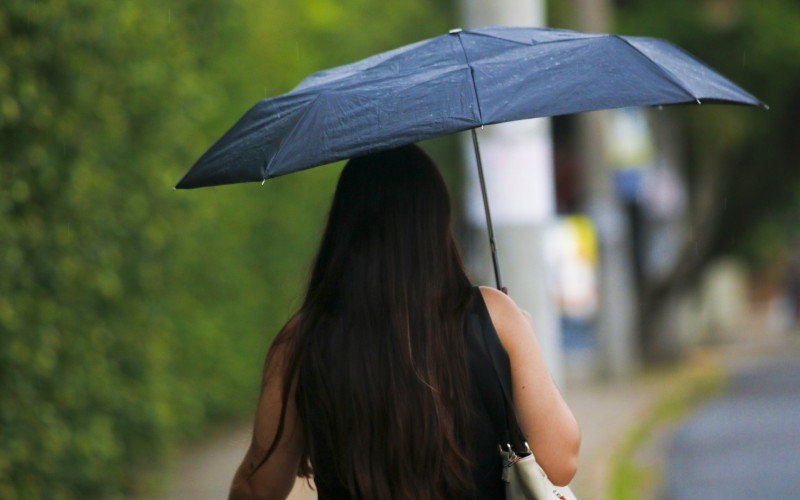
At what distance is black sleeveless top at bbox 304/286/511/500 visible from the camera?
117 inches

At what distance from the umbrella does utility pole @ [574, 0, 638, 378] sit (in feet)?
53.9

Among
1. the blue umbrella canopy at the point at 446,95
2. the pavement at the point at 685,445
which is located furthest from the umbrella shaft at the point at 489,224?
the pavement at the point at 685,445

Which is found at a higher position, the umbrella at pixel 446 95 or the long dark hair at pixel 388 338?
the umbrella at pixel 446 95

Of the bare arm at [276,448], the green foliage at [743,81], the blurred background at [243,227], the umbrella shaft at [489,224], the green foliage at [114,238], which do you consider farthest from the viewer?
the green foliage at [743,81]

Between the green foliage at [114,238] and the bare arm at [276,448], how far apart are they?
14.4 inches

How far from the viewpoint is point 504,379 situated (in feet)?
9.75

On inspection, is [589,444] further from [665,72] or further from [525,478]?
[525,478]

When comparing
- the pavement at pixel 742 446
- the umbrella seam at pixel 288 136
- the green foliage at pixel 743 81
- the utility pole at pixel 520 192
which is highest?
the umbrella seam at pixel 288 136

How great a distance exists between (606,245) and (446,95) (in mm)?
17543

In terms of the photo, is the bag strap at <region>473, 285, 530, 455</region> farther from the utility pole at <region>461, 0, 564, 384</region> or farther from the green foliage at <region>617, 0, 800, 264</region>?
the green foliage at <region>617, 0, 800, 264</region>

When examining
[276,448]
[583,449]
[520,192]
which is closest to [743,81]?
[583,449]

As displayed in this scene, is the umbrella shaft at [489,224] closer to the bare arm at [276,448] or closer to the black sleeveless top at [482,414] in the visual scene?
the black sleeveless top at [482,414]

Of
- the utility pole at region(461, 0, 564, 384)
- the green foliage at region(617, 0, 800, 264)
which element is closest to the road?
the utility pole at region(461, 0, 564, 384)

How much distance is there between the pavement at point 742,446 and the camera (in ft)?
34.3
